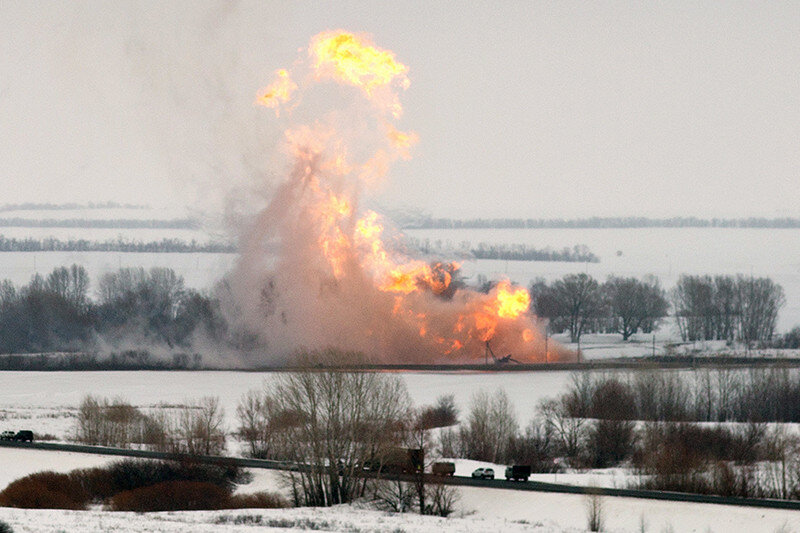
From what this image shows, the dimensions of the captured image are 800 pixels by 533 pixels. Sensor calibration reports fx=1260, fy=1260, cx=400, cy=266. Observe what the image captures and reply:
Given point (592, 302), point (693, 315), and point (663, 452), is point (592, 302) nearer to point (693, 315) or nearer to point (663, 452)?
point (693, 315)

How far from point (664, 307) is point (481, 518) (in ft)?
374

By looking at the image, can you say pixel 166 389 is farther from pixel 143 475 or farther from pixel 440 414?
pixel 143 475

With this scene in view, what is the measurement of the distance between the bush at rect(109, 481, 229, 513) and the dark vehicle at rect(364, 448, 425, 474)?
672cm

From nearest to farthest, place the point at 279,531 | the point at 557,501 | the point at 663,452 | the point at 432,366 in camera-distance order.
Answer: the point at 279,531
the point at 557,501
the point at 663,452
the point at 432,366

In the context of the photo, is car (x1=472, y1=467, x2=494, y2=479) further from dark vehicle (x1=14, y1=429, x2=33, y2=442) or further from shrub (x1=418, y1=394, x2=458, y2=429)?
dark vehicle (x1=14, y1=429, x2=33, y2=442)

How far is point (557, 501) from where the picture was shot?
50.4 m

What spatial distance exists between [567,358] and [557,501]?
6189 centimetres

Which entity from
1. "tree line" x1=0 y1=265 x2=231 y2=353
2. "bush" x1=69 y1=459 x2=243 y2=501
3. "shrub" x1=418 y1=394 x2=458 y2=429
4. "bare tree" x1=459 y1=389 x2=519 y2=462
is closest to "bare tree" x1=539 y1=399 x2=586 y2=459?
"bare tree" x1=459 y1=389 x2=519 y2=462

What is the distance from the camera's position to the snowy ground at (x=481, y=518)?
42.0 m

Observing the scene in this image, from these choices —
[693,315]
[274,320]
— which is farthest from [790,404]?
[693,315]

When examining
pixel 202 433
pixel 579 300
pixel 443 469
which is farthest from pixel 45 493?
pixel 579 300

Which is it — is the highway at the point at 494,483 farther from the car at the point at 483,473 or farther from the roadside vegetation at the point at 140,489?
the roadside vegetation at the point at 140,489

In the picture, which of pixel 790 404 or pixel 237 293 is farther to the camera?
pixel 237 293

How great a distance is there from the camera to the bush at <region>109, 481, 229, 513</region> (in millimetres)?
53375
